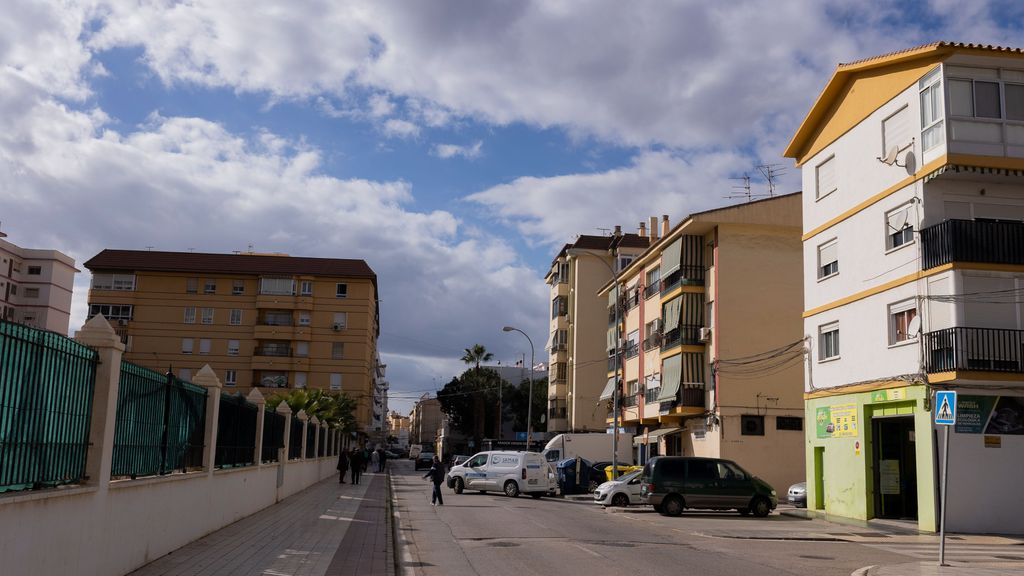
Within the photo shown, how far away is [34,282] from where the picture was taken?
114 meters

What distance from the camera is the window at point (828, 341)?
2764 cm

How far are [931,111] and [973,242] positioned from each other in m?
3.63

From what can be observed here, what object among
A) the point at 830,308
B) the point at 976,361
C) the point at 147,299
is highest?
the point at 147,299

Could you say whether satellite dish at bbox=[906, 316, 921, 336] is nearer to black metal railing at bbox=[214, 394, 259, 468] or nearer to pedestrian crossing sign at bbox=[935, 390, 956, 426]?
pedestrian crossing sign at bbox=[935, 390, 956, 426]

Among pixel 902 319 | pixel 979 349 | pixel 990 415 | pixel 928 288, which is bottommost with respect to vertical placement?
pixel 990 415

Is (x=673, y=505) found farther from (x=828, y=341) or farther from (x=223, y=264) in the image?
(x=223, y=264)

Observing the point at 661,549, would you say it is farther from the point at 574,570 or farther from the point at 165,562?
the point at 165,562

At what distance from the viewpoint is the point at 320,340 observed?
3004 inches

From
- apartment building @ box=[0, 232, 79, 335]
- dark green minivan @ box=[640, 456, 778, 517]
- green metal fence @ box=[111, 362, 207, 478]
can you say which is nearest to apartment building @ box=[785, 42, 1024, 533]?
dark green minivan @ box=[640, 456, 778, 517]

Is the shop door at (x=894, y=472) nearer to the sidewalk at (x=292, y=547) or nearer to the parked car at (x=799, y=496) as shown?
the parked car at (x=799, y=496)

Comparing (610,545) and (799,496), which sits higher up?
(799,496)

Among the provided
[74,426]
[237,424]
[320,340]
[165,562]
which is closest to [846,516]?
[237,424]

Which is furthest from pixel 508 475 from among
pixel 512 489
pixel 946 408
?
pixel 946 408

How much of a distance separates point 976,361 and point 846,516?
270 inches
